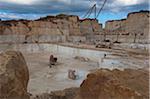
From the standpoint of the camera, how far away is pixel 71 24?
4712cm

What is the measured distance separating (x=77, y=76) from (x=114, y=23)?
46.7m

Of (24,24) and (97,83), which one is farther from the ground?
(24,24)

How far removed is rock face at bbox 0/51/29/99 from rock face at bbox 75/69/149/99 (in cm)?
105

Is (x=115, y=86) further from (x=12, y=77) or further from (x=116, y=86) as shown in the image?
(x=12, y=77)

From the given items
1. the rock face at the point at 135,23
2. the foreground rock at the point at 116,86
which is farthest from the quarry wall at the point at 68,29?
the foreground rock at the point at 116,86

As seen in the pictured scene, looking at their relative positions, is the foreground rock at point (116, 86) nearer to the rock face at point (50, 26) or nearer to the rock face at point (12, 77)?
the rock face at point (12, 77)

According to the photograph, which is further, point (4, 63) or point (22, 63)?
point (22, 63)

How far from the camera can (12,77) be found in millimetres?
4328

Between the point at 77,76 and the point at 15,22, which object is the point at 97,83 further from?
the point at 15,22

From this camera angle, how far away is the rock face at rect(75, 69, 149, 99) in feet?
11.3

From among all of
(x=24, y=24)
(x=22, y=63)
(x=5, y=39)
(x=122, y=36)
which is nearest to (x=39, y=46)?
(x=5, y=39)

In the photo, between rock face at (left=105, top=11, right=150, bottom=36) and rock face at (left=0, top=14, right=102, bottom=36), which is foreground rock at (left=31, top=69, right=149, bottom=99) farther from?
rock face at (left=105, top=11, right=150, bottom=36)

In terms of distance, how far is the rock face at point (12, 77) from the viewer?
13.8 ft

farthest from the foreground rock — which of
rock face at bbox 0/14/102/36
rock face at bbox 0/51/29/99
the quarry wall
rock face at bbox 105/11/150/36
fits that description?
rock face at bbox 105/11/150/36
